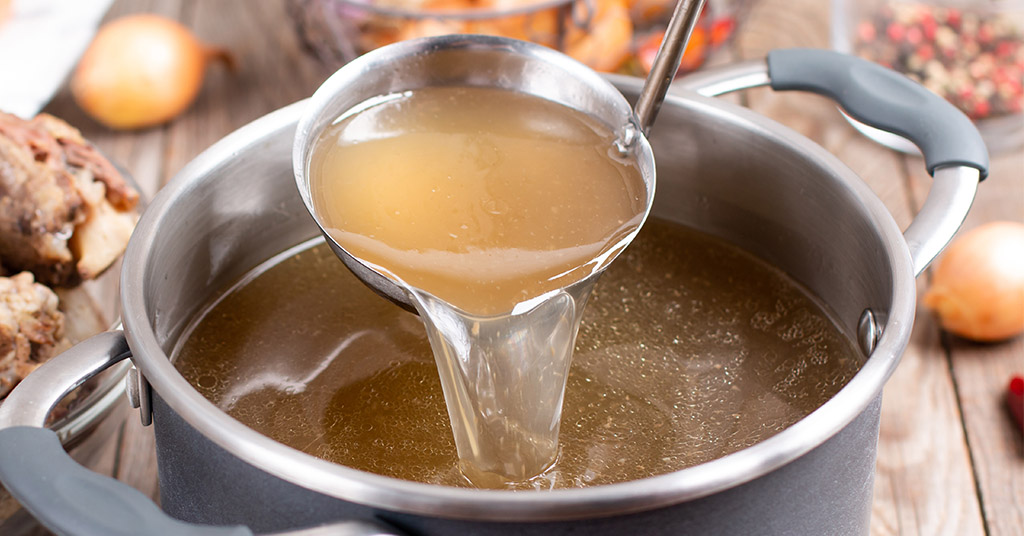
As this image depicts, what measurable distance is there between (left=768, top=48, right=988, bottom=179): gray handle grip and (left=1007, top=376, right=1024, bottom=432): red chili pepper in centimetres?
42

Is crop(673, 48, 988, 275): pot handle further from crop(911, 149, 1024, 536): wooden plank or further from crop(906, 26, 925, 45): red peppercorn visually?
crop(906, 26, 925, 45): red peppercorn

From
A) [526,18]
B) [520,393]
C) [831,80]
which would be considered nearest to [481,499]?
[520,393]

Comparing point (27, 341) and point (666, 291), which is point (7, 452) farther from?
point (666, 291)

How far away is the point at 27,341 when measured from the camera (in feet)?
3.30

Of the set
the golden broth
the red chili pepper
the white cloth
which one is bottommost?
the red chili pepper

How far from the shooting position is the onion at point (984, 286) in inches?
52.6

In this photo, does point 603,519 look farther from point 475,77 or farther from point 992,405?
point 992,405

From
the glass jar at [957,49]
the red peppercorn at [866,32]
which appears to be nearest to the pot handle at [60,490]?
the glass jar at [957,49]

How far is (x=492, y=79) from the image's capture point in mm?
1121

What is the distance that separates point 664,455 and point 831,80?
424 mm

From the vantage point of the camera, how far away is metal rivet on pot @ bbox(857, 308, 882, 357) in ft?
3.15

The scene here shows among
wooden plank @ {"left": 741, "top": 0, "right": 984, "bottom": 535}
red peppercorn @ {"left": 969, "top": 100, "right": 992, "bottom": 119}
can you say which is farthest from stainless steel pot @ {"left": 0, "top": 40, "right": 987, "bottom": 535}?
red peppercorn @ {"left": 969, "top": 100, "right": 992, "bottom": 119}

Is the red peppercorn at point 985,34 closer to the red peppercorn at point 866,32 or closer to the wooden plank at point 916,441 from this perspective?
the red peppercorn at point 866,32

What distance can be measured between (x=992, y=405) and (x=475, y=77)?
0.76 metres
